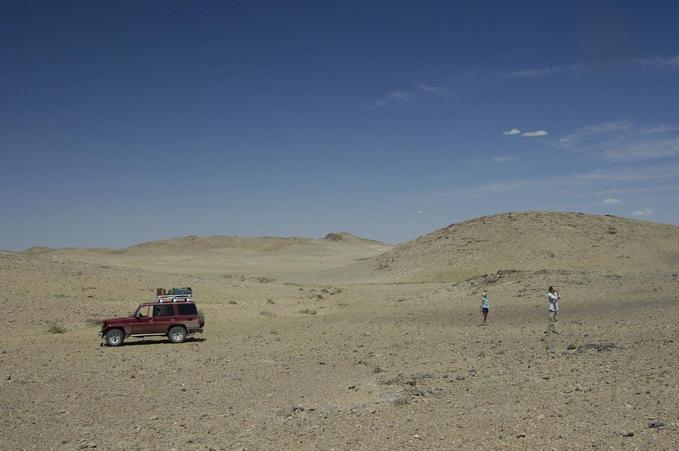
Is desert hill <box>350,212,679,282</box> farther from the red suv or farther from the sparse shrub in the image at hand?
the sparse shrub

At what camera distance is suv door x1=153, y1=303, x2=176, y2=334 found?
25.2m

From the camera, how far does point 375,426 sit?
1206 centimetres

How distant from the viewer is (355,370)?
18.4m

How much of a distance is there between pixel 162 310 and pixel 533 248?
4988 centimetres

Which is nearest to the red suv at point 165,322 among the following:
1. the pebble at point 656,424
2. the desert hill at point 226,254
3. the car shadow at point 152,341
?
the car shadow at point 152,341

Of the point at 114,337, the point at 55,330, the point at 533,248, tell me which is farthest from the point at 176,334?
the point at 533,248

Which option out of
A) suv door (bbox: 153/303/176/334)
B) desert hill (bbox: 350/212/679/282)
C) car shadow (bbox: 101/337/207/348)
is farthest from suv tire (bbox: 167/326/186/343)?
desert hill (bbox: 350/212/679/282)

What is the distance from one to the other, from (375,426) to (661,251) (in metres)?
63.6

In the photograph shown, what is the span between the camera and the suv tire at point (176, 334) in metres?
25.2

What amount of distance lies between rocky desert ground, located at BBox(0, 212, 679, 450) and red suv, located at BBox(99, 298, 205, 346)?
1.90 ft

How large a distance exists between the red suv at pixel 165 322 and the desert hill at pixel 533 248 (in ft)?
124

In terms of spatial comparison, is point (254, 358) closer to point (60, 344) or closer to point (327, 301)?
point (60, 344)

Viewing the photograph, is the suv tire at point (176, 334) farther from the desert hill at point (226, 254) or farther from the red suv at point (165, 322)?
the desert hill at point (226, 254)

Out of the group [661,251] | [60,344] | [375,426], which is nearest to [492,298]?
[60,344]
